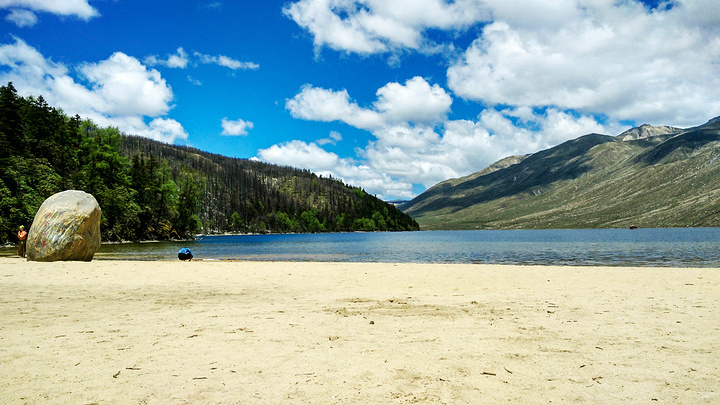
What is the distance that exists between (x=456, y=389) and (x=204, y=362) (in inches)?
168

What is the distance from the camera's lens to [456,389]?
565 cm

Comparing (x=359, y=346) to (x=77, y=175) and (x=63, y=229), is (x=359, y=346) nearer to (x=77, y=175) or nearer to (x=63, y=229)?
(x=63, y=229)

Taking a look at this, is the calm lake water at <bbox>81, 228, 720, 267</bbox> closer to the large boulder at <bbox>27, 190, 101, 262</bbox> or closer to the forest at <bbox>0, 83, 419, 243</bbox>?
the forest at <bbox>0, 83, 419, 243</bbox>

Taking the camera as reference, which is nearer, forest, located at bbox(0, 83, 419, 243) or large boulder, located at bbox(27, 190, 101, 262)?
large boulder, located at bbox(27, 190, 101, 262)

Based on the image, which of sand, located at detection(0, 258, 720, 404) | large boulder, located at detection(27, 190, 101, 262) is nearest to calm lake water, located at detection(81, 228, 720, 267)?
large boulder, located at detection(27, 190, 101, 262)

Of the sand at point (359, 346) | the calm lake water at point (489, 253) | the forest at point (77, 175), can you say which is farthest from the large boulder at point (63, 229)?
the forest at point (77, 175)

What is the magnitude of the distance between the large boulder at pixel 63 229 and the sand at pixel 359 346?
46.3 ft

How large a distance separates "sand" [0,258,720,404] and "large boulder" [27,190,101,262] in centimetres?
1412

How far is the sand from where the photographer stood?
5.58 metres

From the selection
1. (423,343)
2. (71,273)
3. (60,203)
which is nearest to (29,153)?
(60,203)

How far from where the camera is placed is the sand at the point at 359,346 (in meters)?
5.58

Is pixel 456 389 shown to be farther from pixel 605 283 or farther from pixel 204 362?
pixel 605 283

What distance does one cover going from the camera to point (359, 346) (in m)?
7.90

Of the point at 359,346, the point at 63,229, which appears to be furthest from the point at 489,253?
the point at 359,346
